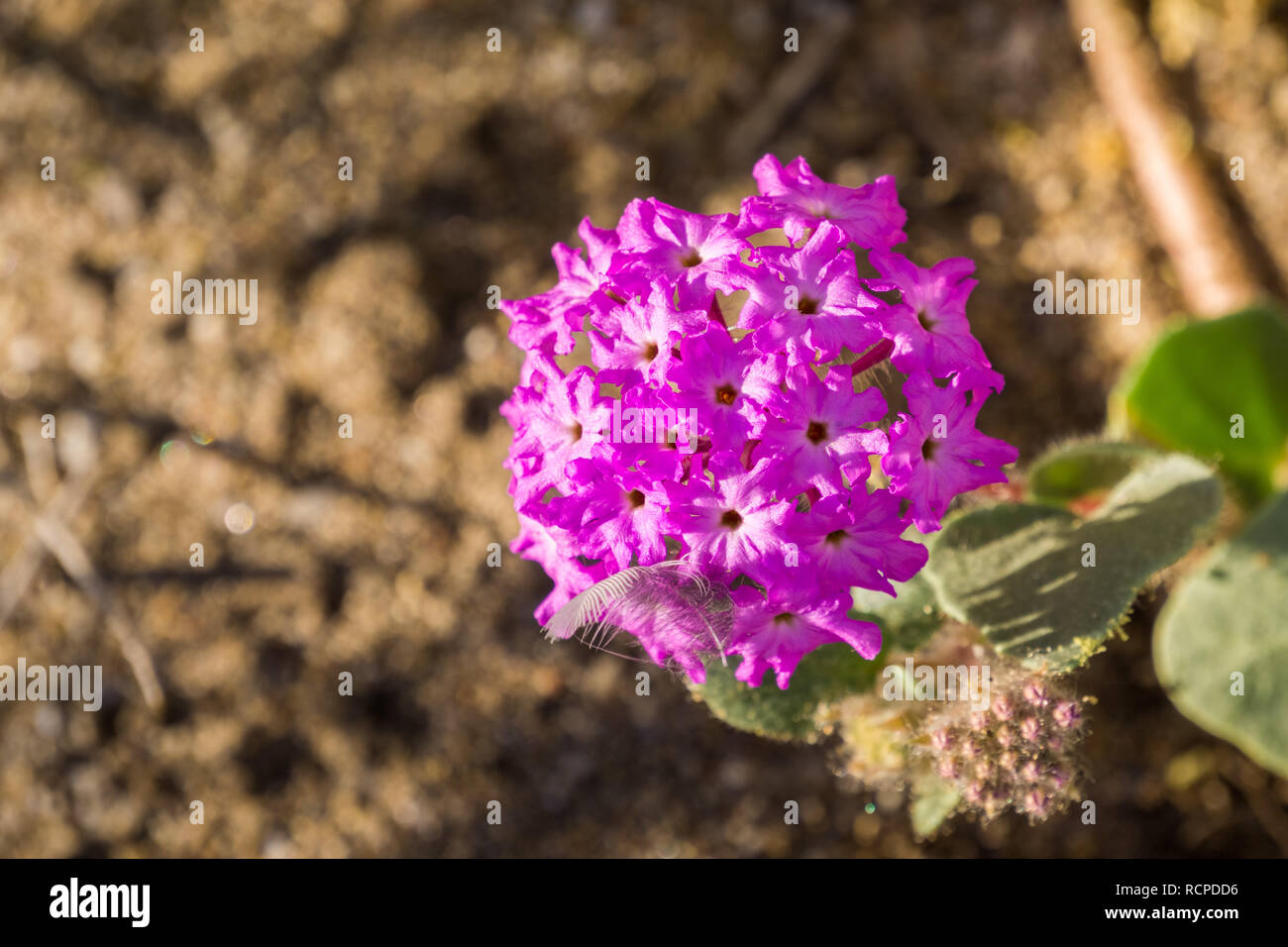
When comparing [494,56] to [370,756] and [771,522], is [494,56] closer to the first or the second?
[370,756]

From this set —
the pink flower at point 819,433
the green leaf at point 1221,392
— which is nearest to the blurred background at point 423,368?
the green leaf at point 1221,392

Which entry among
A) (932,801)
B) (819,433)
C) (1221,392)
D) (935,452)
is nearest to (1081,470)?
(1221,392)

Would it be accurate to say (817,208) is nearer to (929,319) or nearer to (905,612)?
(929,319)

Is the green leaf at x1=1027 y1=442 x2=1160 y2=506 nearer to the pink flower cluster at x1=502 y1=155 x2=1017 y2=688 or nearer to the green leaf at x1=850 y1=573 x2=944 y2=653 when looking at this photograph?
the green leaf at x1=850 y1=573 x2=944 y2=653

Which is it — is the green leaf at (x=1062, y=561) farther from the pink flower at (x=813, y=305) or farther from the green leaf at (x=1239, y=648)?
the pink flower at (x=813, y=305)

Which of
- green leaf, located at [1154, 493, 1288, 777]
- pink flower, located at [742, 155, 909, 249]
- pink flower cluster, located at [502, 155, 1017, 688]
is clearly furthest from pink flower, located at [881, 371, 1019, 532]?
green leaf, located at [1154, 493, 1288, 777]
